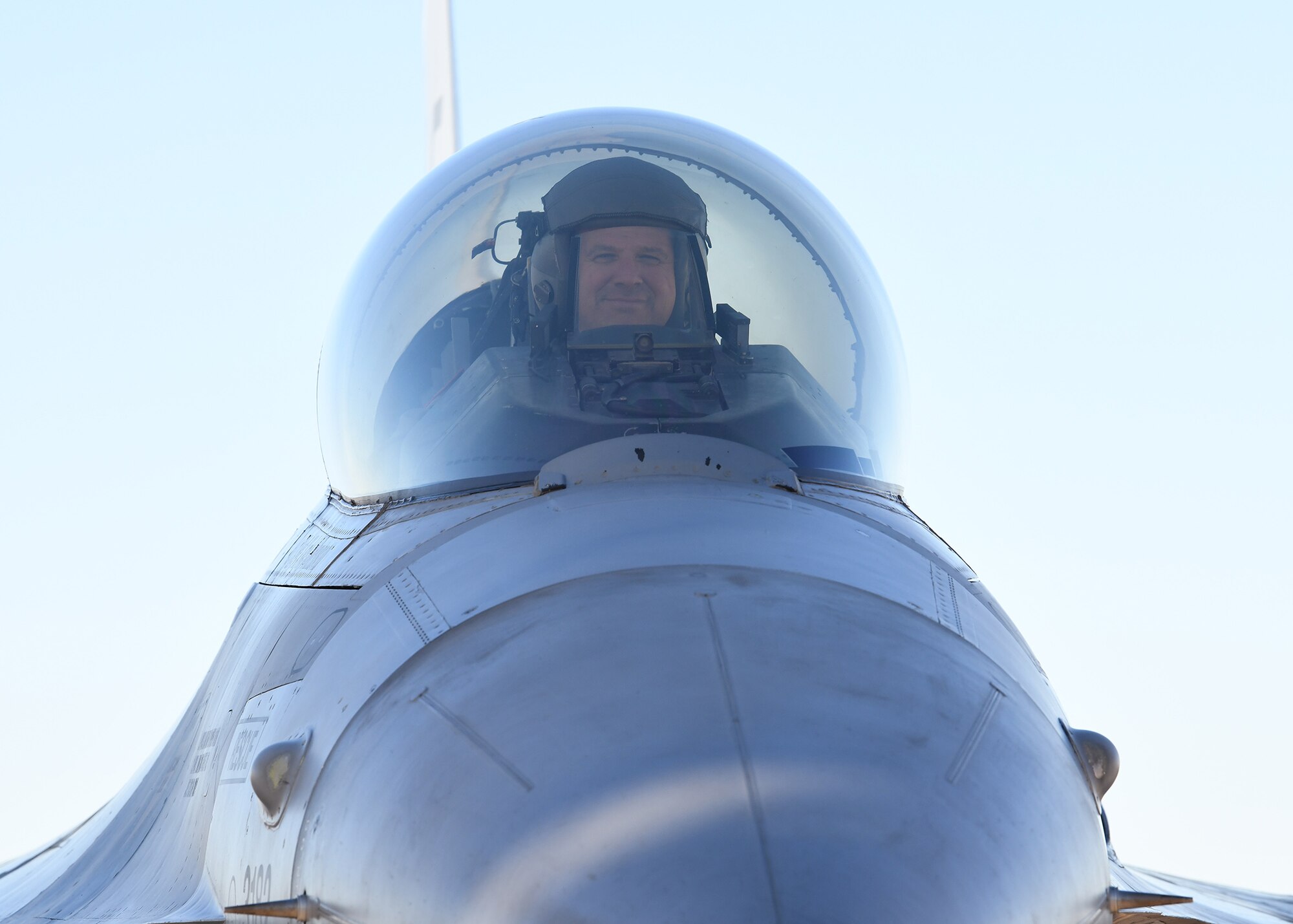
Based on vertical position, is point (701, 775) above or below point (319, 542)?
below

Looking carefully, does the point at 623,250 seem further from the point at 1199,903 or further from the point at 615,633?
the point at 1199,903

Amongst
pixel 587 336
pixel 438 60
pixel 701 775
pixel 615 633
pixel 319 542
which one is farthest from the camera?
pixel 438 60

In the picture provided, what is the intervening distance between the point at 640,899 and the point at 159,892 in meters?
Result: 2.23

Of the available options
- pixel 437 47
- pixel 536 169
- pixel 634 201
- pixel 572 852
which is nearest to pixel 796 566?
pixel 572 852

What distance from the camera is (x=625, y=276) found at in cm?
428

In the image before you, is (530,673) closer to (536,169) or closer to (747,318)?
(747,318)

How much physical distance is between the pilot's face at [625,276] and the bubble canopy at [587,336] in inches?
0.6

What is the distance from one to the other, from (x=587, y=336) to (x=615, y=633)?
168 cm

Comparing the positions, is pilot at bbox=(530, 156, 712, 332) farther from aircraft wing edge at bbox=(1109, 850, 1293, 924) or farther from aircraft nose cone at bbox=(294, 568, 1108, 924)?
aircraft wing edge at bbox=(1109, 850, 1293, 924)

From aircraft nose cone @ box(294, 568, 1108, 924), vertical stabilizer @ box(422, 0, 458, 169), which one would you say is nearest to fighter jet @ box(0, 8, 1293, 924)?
aircraft nose cone @ box(294, 568, 1108, 924)

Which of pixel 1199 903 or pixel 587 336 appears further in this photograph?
pixel 1199 903

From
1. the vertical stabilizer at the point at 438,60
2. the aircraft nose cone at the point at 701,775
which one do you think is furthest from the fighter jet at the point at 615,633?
the vertical stabilizer at the point at 438,60

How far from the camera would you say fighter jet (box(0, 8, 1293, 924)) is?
2258 mm

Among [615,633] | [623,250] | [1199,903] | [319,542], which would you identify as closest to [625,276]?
[623,250]
